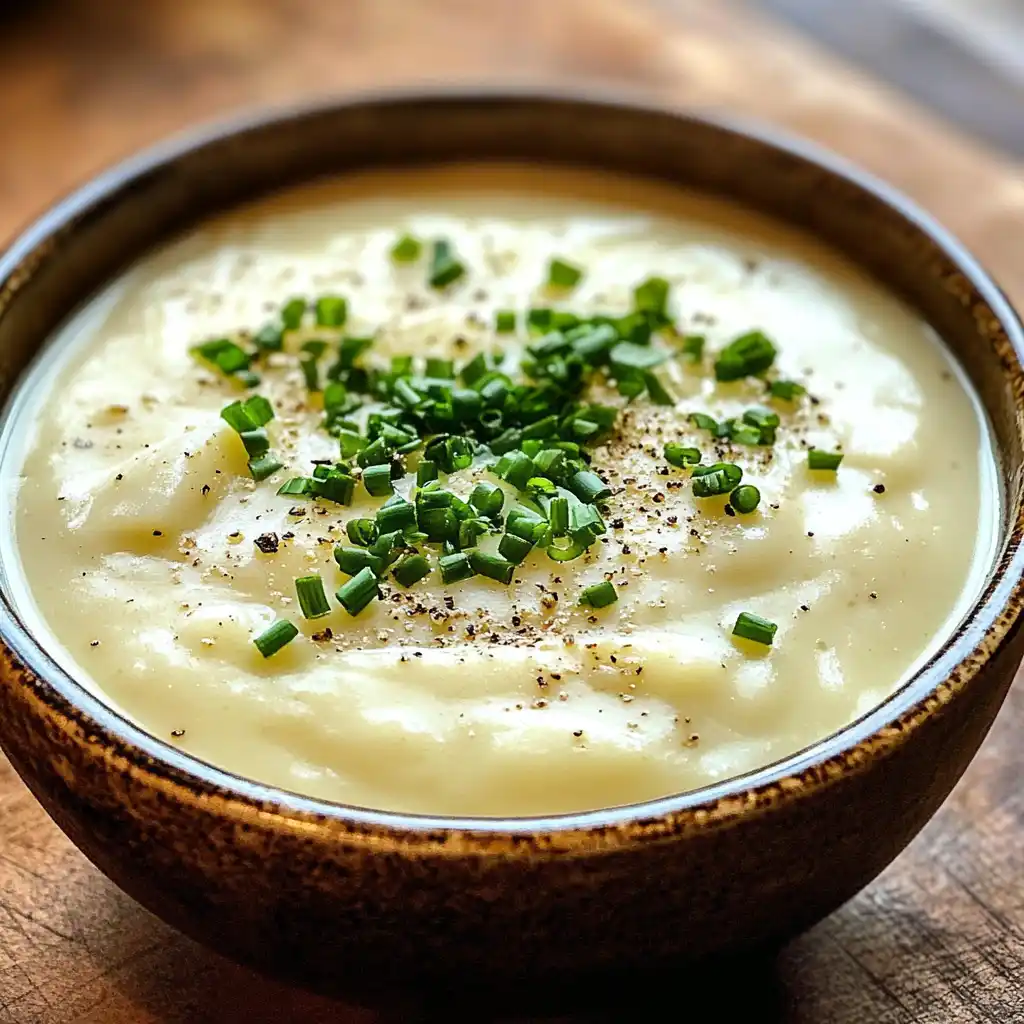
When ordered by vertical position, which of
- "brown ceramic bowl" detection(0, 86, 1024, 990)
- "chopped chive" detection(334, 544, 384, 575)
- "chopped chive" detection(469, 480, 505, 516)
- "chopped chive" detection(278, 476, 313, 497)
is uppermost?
"chopped chive" detection(469, 480, 505, 516)

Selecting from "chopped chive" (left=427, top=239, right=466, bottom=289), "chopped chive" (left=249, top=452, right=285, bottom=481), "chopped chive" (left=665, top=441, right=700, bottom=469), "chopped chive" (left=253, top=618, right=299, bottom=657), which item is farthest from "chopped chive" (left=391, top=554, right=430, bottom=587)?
"chopped chive" (left=427, top=239, right=466, bottom=289)

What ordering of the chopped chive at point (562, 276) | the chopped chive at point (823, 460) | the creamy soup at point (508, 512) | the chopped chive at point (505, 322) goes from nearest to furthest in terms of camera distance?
1. the creamy soup at point (508, 512)
2. the chopped chive at point (823, 460)
3. the chopped chive at point (505, 322)
4. the chopped chive at point (562, 276)

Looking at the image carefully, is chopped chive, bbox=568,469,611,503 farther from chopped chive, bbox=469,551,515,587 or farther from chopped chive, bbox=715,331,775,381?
chopped chive, bbox=715,331,775,381

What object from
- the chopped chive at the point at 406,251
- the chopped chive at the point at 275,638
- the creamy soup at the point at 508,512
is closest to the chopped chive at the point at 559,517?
the creamy soup at the point at 508,512

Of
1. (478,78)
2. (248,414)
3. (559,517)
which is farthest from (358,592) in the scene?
(478,78)

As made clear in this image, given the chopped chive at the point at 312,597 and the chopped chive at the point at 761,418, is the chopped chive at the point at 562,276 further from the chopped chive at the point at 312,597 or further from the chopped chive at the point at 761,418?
the chopped chive at the point at 312,597

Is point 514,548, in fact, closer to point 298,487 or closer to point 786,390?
point 298,487
